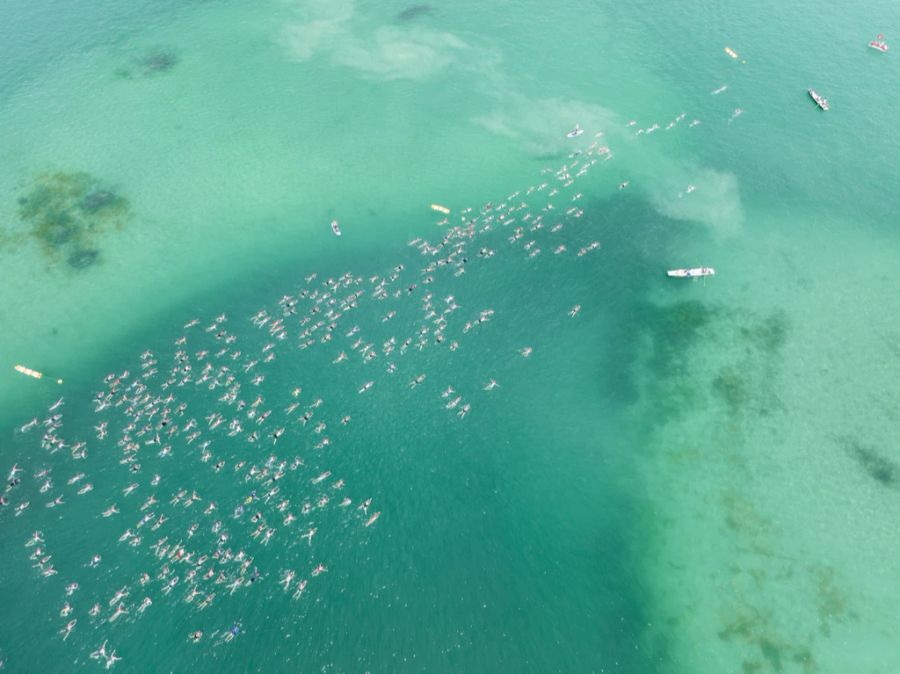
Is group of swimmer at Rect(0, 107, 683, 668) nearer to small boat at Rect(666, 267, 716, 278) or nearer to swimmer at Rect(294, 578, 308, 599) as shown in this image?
swimmer at Rect(294, 578, 308, 599)

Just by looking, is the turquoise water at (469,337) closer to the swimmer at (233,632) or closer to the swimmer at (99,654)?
the swimmer at (233,632)

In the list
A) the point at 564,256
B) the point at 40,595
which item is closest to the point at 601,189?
the point at 564,256

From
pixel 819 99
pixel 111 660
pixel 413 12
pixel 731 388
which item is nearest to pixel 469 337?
pixel 731 388

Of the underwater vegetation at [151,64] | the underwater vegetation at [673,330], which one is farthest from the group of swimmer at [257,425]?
the underwater vegetation at [151,64]

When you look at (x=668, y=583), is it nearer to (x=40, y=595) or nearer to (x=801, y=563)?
(x=801, y=563)

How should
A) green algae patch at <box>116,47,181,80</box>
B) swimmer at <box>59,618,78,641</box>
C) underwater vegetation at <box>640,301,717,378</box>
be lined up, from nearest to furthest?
swimmer at <box>59,618,78,641</box> → underwater vegetation at <box>640,301,717,378</box> → green algae patch at <box>116,47,181,80</box>

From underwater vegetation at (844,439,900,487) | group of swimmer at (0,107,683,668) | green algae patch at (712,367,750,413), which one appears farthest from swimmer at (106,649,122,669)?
underwater vegetation at (844,439,900,487)
